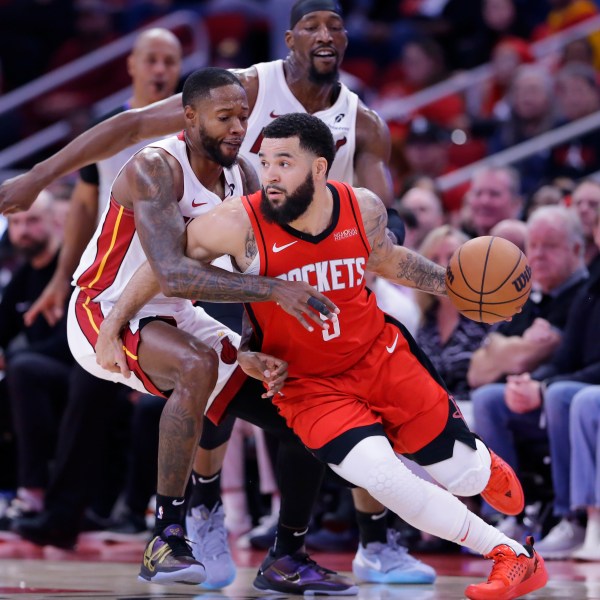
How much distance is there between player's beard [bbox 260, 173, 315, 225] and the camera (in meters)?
4.59

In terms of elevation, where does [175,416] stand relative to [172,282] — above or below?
below

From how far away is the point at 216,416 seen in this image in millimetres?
5168

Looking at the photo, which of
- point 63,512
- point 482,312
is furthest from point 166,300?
point 63,512

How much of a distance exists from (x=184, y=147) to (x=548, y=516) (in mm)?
3120

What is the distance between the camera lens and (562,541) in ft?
21.2

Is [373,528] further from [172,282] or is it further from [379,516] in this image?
[172,282]

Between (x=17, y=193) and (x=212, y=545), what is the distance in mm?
1764

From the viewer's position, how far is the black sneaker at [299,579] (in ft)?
17.0

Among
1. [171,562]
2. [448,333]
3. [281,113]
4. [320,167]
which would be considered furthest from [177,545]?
[448,333]

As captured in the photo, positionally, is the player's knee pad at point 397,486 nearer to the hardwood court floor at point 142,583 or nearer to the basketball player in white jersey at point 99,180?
the hardwood court floor at point 142,583

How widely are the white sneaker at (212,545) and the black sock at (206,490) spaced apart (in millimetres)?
25

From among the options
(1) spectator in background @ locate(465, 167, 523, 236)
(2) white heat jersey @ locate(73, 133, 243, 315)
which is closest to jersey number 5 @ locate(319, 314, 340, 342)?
(2) white heat jersey @ locate(73, 133, 243, 315)

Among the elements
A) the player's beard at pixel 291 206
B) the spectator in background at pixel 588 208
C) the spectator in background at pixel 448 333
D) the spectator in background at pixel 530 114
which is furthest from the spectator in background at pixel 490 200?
the player's beard at pixel 291 206

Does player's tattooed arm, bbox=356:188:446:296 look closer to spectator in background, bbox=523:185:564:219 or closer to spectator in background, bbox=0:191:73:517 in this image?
spectator in background, bbox=523:185:564:219
